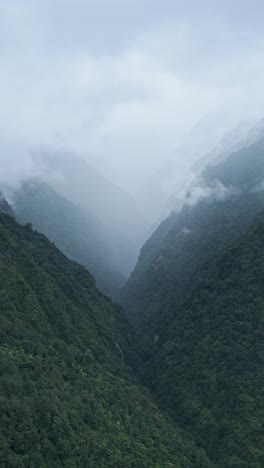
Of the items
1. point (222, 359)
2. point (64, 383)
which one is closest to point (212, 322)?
point (222, 359)

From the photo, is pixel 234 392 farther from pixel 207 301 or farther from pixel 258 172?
pixel 258 172

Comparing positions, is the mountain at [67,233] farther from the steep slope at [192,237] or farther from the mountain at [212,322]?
the mountain at [212,322]

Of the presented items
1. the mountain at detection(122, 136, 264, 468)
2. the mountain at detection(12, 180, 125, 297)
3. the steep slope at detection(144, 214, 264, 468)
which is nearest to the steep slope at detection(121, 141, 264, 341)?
the mountain at detection(122, 136, 264, 468)

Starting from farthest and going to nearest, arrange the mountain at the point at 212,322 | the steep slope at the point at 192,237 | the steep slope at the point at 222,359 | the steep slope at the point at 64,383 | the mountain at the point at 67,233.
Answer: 1. the mountain at the point at 67,233
2. the steep slope at the point at 192,237
3. the mountain at the point at 212,322
4. the steep slope at the point at 222,359
5. the steep slope at the point at 64,383

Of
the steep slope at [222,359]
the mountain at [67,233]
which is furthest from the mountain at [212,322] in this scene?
the mountain at [67,233]

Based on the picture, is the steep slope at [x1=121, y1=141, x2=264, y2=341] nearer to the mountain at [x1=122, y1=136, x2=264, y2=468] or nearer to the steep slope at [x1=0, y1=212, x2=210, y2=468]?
the mountain at [x1=122, y1=136, x2=264, y2=468]

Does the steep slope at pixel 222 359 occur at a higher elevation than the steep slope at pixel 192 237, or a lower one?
lower
